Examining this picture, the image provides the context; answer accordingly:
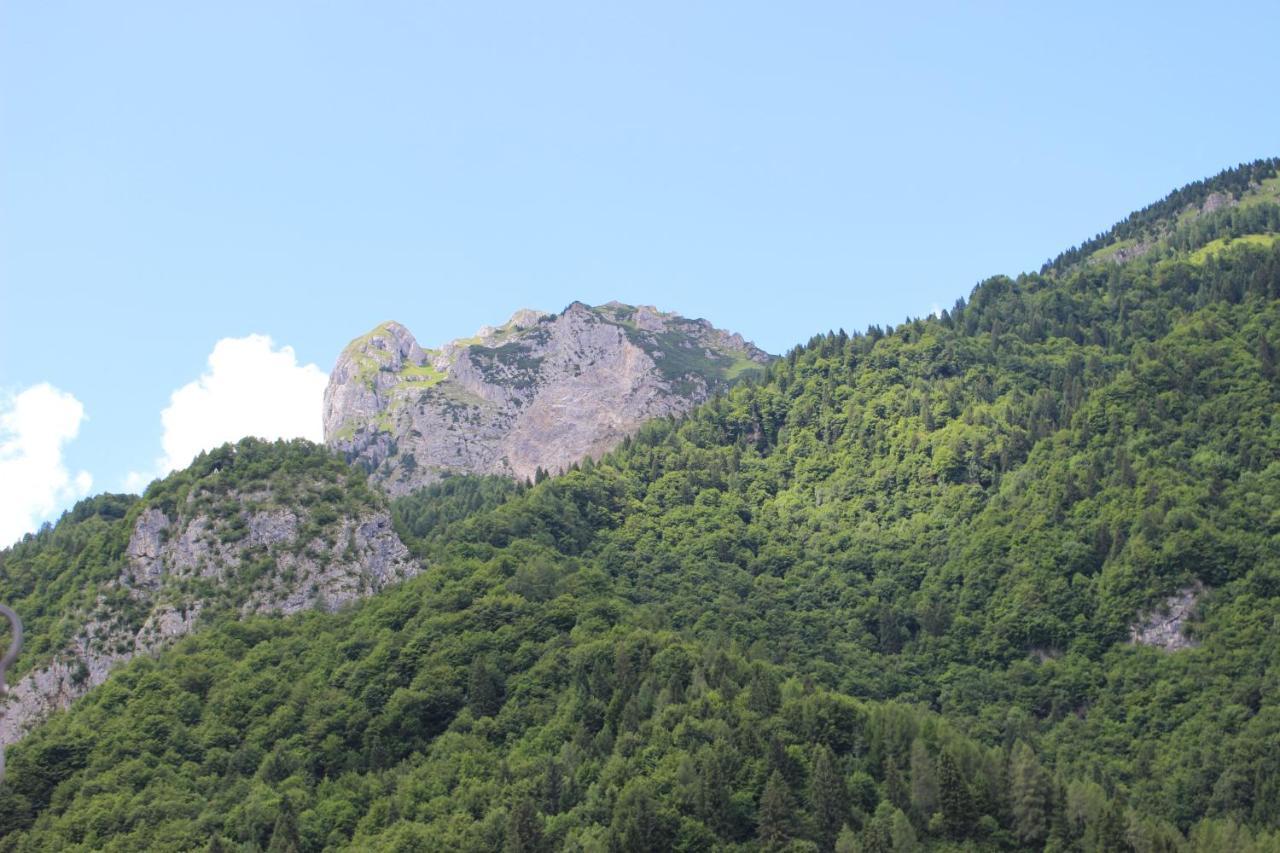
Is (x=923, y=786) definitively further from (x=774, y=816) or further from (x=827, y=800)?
(x=774, y=816)

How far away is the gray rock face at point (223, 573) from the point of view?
134750 mm

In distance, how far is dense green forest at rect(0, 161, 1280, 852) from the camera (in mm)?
96062

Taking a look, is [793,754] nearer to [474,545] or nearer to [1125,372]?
[474,545]

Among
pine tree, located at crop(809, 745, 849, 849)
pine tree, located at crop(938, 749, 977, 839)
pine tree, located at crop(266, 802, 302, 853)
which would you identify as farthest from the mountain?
pine tree, located at crop(938, 749, 977, 839)

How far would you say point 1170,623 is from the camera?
126 metres

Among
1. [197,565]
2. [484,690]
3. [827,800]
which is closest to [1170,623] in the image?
[827,800]

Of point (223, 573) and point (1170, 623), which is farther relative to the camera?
point (223, 573)

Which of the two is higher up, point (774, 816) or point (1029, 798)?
point (774, 816)

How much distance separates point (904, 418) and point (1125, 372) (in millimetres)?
28743

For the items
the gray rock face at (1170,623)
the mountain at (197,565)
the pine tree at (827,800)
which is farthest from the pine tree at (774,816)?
the mountain at (197,565)

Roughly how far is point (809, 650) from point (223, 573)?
199 feet

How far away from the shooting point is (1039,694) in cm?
12550

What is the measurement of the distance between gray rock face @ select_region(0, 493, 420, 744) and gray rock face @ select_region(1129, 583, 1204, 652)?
241ft

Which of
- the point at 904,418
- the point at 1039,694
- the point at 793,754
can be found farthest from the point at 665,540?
the point at 793,754
